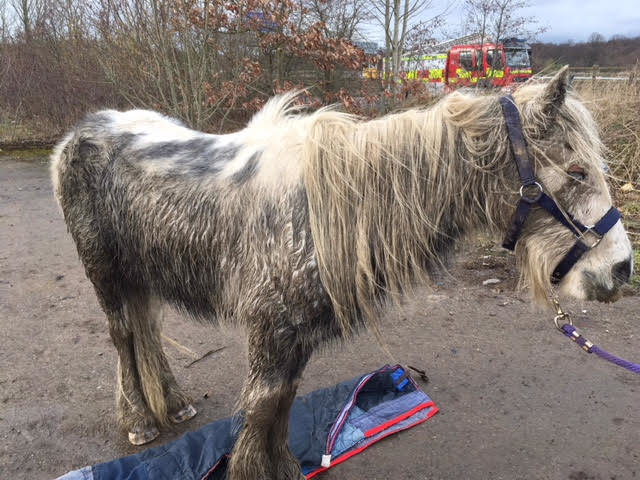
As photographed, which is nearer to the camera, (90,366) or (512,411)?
(512,411)

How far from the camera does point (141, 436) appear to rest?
2.88 meters

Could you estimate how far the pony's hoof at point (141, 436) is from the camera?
2859 millimetres

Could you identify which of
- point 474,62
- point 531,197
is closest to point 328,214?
point 531,197

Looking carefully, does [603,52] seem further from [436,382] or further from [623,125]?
[436,382]

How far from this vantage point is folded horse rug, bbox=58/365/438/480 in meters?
2.52

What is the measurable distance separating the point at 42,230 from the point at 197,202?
5.51 m

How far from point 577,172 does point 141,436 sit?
8.85 ft

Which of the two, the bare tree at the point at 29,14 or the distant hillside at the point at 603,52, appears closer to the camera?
the bare tree at the point at 29,14

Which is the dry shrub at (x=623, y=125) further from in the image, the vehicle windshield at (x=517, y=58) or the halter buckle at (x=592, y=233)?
the halter buckle at (x=592, y=233)

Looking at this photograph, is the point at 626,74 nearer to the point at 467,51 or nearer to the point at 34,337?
the point at 467,51

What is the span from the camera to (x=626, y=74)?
9016 millimetres

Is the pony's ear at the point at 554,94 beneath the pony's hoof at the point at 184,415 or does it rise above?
above

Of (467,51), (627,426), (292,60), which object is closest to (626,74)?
(467,51)

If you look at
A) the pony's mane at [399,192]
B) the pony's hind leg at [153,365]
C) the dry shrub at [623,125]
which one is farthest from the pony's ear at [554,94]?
the dry shrub at [623,125]
